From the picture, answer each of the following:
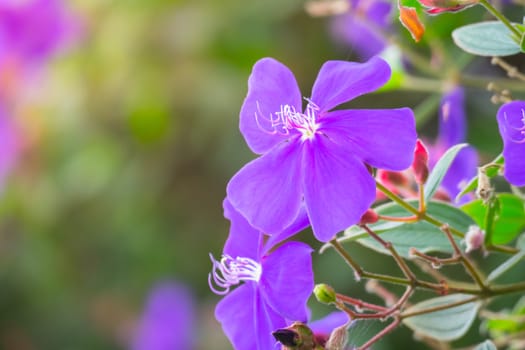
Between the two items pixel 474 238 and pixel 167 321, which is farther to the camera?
pixel 167 321

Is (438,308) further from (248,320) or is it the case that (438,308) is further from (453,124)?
(453,124)

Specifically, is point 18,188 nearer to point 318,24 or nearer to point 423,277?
point 318,24

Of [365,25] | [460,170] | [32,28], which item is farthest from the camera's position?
[32,28]

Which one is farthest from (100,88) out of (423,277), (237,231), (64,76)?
(237,231)

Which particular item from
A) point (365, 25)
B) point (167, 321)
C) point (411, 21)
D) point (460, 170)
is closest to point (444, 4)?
point (411, 21)

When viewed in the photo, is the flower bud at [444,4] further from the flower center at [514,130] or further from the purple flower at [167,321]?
the purple flower at [167,321]

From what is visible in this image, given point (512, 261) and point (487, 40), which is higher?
point (487, 40)

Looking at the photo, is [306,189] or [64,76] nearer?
[306,189]
